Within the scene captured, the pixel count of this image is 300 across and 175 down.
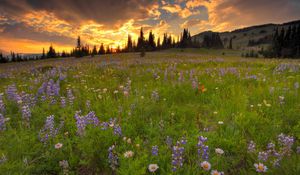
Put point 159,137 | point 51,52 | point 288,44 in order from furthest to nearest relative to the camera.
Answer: point 51,52 → point 288,44 → point 159,137

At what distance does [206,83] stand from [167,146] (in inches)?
185

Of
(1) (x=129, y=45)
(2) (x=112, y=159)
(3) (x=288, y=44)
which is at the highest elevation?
(1) (x=129, y=45)

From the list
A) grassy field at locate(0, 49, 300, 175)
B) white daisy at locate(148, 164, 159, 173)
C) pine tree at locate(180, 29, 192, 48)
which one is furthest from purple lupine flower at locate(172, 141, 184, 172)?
pine tree at locate(180, 29, 192, 48)

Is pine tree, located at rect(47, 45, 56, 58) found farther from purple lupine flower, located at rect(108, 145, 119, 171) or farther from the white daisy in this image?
the white daisy

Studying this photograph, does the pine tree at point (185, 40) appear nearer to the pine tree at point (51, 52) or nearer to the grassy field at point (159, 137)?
the pine tree at point (51, 52)

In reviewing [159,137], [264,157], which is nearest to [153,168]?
[159,137]

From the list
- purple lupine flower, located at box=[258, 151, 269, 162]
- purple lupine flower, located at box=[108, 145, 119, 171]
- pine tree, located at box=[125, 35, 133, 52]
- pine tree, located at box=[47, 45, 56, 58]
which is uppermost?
pine tree, located at box=[125, 35, 133, 52]

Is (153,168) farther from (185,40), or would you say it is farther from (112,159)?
(185,40)

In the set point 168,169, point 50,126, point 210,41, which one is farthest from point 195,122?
point 210,41

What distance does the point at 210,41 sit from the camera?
481ft

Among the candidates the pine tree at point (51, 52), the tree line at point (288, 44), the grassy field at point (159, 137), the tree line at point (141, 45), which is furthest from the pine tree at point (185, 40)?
the grassy field at point (159, 137)

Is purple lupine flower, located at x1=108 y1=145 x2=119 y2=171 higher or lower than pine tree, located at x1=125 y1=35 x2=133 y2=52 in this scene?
lower

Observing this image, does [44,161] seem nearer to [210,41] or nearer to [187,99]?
[187,99]

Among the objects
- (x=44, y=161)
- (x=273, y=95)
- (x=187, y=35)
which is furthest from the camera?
(x=187, y=35)
